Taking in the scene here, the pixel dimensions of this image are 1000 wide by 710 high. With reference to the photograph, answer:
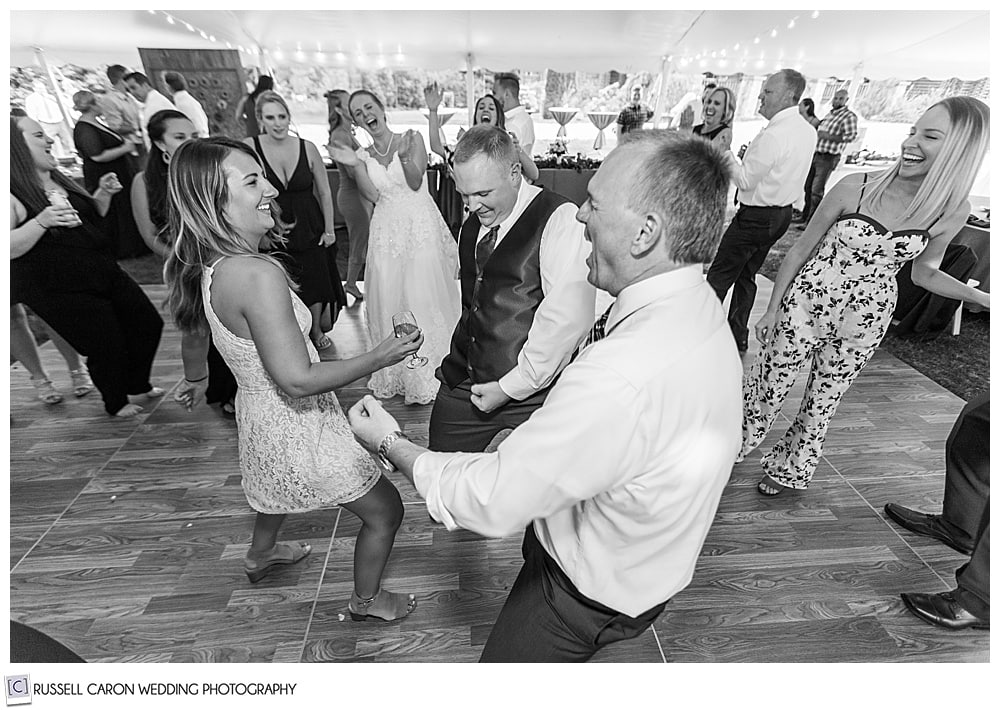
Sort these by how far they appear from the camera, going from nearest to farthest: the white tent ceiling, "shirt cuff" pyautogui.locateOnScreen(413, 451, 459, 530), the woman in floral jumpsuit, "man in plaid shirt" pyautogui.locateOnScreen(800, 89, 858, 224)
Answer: "shirt cuff" pyautogui.locateOnScreen(413, 451, 459, 530)
the woman in floral jumpsuit
the white tent ceiling
"man in plaid shirt" pyautogui.locateOnScreen(800, 89, 858, 224)

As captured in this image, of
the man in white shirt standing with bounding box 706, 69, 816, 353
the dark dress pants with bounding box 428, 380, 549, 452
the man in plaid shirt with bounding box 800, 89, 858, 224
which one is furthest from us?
the man in plaid shirt with bounding box 800, 89, 858, 224

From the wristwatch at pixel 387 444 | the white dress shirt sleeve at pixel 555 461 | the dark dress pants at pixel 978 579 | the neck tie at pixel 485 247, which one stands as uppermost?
the neck tie at pixel 485 247

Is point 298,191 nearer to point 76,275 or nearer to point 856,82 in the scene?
point 76,275

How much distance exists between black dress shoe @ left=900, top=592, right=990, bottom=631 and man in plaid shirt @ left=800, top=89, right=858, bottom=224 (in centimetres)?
566

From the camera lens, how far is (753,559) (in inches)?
76.0

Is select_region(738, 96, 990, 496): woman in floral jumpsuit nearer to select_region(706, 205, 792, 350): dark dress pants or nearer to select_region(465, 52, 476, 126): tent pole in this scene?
select_region(706, 205, 792, 350): dark dress pants

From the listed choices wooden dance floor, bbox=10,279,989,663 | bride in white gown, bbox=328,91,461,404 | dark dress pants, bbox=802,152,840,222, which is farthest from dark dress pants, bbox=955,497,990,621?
dark dress pants, bbox=802,152,840,222

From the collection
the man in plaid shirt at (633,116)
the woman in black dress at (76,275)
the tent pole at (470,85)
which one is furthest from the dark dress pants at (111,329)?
the man in plaid shirt at (633,116)

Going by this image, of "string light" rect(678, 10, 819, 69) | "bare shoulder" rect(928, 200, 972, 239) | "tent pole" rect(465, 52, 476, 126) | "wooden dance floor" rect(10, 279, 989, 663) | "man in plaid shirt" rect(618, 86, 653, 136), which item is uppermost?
"string light" rect(678, 10, 819, 69)

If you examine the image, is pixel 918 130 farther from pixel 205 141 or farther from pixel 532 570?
pixel 205 141

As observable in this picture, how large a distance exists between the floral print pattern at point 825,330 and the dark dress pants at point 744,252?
1278mm

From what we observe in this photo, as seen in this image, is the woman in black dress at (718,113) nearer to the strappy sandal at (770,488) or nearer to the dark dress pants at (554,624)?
the strappy sandal at (770,488)

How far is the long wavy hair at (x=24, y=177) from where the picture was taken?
6.79ft

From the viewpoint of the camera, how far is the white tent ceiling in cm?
319
